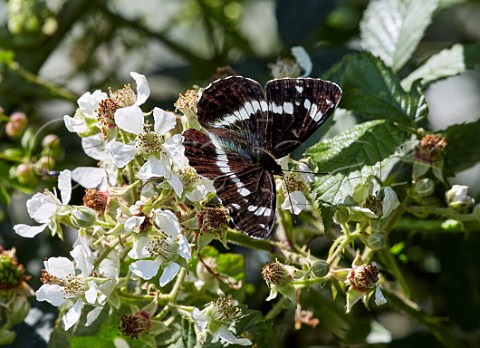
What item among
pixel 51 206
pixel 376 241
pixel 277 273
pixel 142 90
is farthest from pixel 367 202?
pixel 51 206

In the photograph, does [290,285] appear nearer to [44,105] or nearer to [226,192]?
[226,192]

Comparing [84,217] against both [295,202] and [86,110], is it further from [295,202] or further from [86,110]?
[295,202]

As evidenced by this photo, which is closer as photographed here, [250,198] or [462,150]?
[250,198]

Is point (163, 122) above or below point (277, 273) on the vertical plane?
above

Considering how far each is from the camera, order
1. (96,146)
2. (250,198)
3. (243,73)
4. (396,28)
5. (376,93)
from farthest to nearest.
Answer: (243,73), (396,28), (376,93), (96,146), (250,198)

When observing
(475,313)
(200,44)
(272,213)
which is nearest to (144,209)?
(272,213)

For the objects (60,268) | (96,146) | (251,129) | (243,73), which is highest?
(251,129)

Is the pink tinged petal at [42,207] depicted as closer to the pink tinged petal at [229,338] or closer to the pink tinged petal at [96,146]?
the pink tinged petal at [96,146]
